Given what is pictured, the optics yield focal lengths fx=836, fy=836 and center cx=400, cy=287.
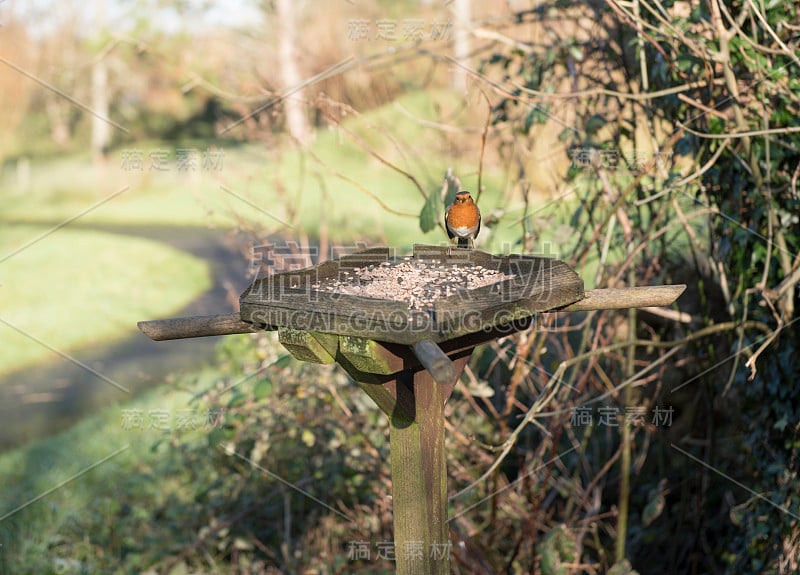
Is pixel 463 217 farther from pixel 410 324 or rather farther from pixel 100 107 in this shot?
pixel 100 107

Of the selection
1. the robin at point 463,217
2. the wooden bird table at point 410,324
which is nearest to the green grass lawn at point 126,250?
the robin at point 463,217

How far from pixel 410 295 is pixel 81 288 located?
23.0 feet

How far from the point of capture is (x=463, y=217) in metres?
2.13

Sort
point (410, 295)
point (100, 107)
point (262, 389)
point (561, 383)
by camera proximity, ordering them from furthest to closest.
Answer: point (100, 107) < point (561, 383) < point (262, 389) < point (410, 295)

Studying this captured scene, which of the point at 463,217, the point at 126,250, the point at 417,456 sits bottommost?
the point at 126,250

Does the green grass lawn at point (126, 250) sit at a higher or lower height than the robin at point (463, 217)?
lower

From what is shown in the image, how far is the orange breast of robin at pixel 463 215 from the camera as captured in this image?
2.13m

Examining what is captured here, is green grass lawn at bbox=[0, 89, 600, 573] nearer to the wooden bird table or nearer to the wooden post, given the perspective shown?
the wooden bird table

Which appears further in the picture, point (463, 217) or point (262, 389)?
point (262, 389)

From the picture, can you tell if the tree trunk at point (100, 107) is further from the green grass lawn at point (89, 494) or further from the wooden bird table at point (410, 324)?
the wooden bird table at point (410, 324)

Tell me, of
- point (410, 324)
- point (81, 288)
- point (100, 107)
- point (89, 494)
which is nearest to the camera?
point (410, 324)

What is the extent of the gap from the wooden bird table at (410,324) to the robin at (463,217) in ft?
0.36

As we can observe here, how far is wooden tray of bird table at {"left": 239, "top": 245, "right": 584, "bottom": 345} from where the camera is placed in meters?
1.63

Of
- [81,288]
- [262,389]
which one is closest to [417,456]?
[262,389]
